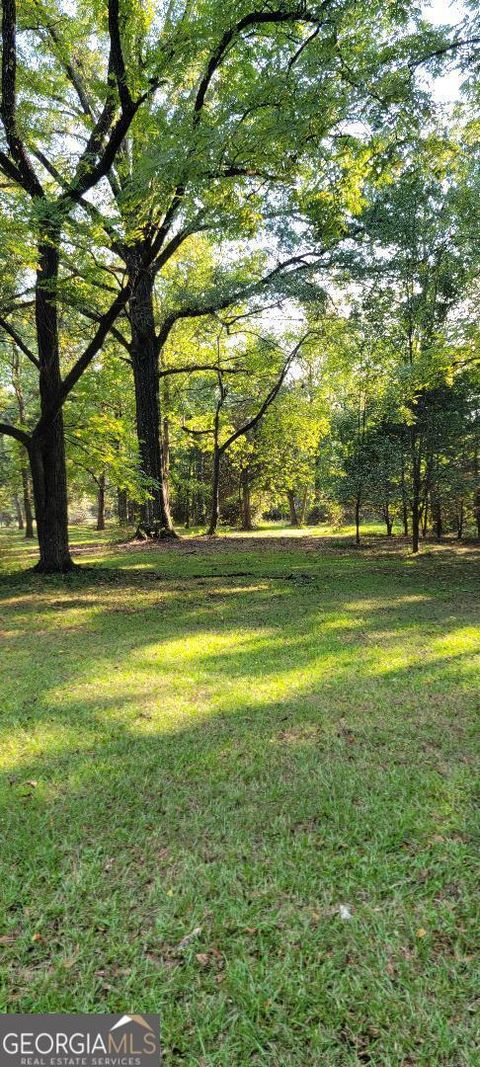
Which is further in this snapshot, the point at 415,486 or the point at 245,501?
the point at 245,501

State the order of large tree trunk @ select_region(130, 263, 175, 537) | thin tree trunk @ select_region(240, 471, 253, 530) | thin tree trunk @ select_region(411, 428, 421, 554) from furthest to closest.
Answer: thin tree trunk @ select_region(240, 471, 253, 530)
thin tree trunk @ select_region(411, 428, 421, 554)
large tree trunk @ select_region(130, 263, 175, 537)

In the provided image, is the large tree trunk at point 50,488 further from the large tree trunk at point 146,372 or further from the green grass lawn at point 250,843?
the green grass lawn at point 250,843

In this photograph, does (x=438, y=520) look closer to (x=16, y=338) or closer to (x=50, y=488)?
(x=50, y=488)

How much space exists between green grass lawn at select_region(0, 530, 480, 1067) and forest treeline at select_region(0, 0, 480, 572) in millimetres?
6058

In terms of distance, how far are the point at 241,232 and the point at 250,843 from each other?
930cm

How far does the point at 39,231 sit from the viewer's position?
7.09 metres

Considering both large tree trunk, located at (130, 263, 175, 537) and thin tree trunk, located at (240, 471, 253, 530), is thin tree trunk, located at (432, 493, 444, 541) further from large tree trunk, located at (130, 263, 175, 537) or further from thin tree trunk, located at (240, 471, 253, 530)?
large tree trunk, located at (130, 263, 175, 537)

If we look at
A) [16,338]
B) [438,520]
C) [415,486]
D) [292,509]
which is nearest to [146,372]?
[16,338]

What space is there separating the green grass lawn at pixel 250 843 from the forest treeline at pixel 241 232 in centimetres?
606

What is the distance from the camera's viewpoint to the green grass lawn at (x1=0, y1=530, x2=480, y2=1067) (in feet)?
5.67

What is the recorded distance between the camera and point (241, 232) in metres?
8.73

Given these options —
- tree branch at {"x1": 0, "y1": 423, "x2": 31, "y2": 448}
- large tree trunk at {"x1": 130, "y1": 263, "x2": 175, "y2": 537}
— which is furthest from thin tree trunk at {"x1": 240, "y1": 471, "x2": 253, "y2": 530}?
tree branch at {"x1": 0, "y1": 423, "x2": 31, "y2": 448}

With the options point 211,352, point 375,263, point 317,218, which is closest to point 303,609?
point 317,218

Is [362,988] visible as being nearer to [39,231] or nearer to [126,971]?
[126,971]
